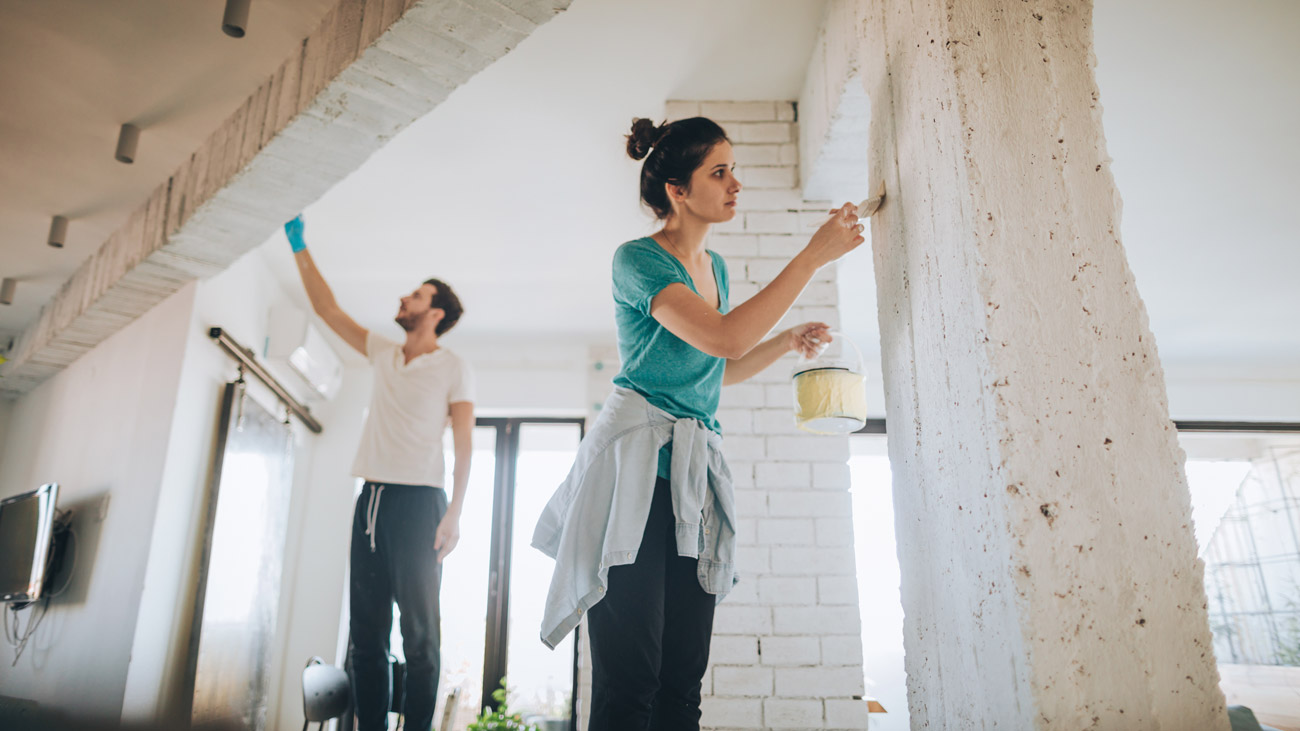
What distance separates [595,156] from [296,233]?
1201 mm

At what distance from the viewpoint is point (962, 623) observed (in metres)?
1.07

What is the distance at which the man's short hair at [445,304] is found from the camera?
296 cm

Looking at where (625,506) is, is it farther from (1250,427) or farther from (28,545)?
(1250,427)

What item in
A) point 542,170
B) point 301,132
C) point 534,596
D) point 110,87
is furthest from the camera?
point 534,596

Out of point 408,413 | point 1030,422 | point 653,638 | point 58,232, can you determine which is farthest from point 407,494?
point 58,232

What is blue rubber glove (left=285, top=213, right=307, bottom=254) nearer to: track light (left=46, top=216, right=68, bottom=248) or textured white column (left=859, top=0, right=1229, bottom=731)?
track light (left=46, top=216, right=68, bottom=248)

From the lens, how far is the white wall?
3.12 metres

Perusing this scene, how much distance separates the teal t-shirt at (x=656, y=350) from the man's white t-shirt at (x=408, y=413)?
4.45 feet

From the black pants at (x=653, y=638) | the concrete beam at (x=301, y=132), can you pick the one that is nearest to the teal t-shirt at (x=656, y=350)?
the black pants at (x=653, y=638)

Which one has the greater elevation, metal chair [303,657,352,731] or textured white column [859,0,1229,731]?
textured white column [859,0,1229,731]

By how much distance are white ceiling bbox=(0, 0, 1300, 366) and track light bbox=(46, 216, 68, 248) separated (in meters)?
0.07

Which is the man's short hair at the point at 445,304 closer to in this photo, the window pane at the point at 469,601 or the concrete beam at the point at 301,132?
the concrete beam at the point at 301,132

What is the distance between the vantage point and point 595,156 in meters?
3.37

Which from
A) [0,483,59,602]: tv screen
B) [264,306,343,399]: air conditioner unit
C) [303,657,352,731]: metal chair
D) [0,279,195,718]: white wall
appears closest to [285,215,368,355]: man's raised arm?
[0,279,195,718]: white wall
